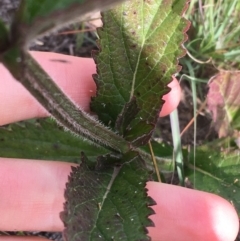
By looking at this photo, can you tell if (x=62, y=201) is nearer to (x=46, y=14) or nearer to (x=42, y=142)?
(x=42, y=142)

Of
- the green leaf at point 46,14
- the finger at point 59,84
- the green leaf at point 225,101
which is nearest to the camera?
the green leaf at point 46,14

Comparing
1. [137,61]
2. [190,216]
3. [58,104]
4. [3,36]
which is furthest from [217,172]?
[3,36]

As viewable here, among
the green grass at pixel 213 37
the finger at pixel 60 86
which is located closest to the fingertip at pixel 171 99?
the finger at pixel 60 86

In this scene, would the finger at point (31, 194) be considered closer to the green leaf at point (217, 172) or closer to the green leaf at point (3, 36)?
the green leaf at point (217, 172)

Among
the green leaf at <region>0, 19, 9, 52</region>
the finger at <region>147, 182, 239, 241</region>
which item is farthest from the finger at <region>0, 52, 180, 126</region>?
the green leaf at <region>0, 19, 9, 52</region>

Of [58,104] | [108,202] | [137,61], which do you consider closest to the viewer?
[58,104]

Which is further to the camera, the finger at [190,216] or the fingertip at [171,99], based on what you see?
the fingertip at [171,99]

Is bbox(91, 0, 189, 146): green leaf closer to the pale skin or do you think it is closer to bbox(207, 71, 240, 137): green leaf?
the pale skin
